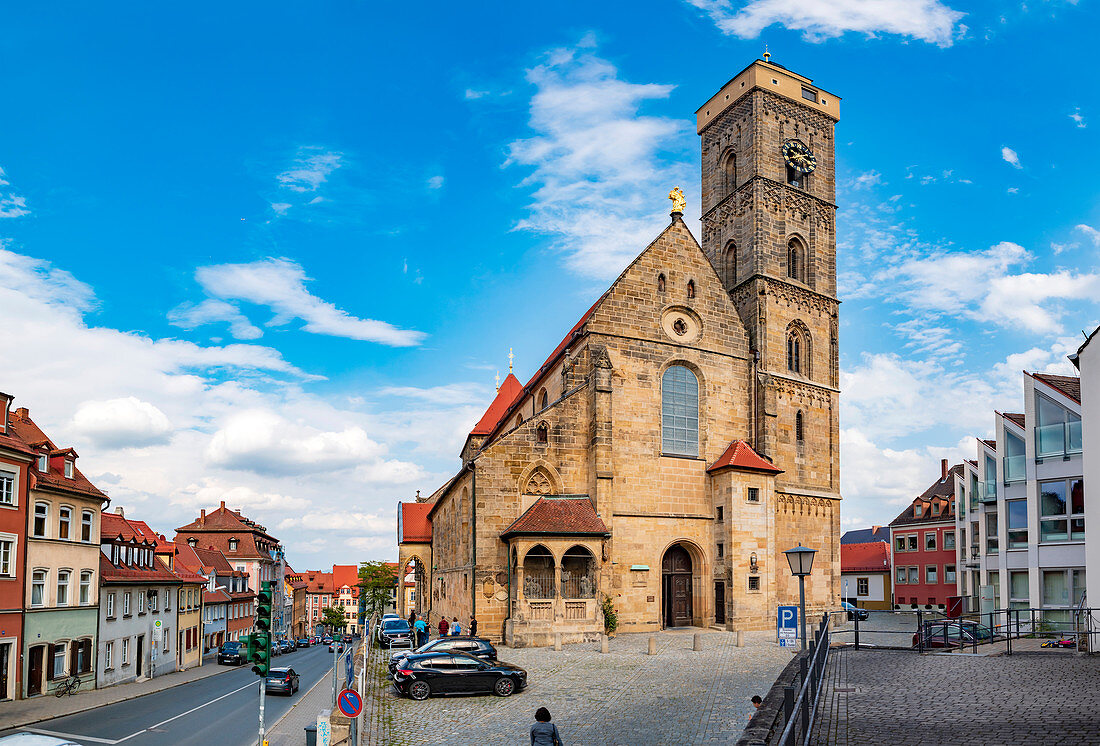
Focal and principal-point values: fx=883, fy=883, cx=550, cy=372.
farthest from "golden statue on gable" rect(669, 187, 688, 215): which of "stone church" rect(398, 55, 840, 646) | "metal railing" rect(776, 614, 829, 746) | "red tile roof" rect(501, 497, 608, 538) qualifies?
"metal railing" rect(776, 614, 829, 746)

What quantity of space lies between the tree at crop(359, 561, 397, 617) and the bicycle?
222 feet

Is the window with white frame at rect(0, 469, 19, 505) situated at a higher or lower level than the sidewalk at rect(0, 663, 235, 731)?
→ higher

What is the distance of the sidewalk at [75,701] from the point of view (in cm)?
2753

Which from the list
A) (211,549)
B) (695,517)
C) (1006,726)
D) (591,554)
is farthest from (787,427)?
(211,549)

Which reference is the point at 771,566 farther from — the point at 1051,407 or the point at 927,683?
the point at 927,683

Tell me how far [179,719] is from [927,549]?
5164cm

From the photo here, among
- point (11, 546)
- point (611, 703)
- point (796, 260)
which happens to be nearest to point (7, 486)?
point (11, 546)

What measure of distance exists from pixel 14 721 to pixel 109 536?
15106mm

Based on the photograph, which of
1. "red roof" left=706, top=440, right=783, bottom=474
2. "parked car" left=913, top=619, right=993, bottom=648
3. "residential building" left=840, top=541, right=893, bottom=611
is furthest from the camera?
A: "residential building" left=840, top=541, right=893, bottom=611

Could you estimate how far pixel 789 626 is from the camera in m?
26.4

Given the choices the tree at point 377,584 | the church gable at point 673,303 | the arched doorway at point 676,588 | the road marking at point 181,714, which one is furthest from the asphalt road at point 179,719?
the tree at point 377,584

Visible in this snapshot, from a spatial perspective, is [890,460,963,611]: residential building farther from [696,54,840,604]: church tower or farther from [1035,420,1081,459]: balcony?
[1035,420,1081,459]: balcony

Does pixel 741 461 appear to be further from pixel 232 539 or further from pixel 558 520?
pixel 232 539

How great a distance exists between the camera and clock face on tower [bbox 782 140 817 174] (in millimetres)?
45062
